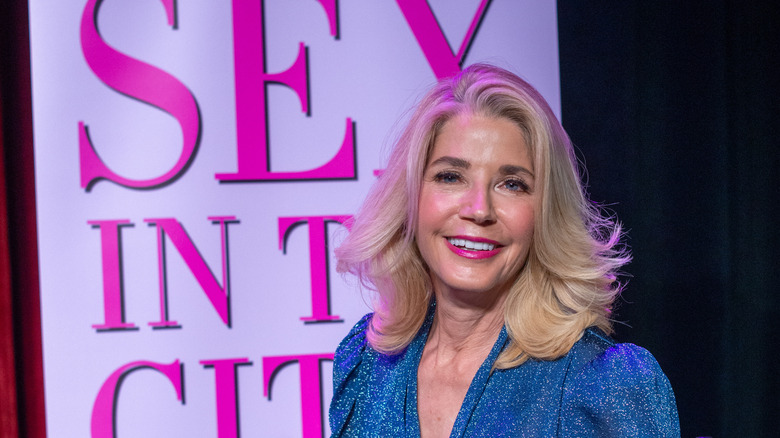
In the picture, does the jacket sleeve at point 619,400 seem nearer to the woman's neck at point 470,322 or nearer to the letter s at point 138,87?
the woman's neck at point 470,322

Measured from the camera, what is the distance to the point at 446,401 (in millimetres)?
1438

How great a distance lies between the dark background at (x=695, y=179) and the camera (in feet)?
8.09

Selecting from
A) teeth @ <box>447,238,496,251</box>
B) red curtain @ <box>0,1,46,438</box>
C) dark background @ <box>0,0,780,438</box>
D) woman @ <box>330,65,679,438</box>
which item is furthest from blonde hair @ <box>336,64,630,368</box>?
red curtain @ <box>0,1,46,438</box>

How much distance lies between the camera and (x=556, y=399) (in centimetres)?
124

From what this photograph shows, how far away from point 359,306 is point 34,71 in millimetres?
1546

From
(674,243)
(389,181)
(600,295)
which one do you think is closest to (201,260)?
(389,181)

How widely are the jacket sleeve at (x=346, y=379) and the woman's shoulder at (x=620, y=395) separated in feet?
1.97

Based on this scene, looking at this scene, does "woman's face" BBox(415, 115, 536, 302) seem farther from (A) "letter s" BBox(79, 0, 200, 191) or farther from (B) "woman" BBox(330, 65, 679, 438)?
(A) "letter s" BBox(79, 0, 200, 191)

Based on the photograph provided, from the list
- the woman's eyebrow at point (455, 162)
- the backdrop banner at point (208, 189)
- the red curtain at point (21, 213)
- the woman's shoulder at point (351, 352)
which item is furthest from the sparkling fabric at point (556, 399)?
the red curtain at point (21, 213)

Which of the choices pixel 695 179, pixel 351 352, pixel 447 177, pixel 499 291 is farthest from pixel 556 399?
pixel 695 179

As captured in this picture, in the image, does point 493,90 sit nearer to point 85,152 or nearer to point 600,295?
point 600,295

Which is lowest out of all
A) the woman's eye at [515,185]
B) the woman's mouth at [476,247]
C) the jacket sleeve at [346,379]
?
the jacket sleeve at [346,379]

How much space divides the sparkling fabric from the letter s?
134 cm

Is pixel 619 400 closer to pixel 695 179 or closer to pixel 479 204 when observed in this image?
pixel 479 204
